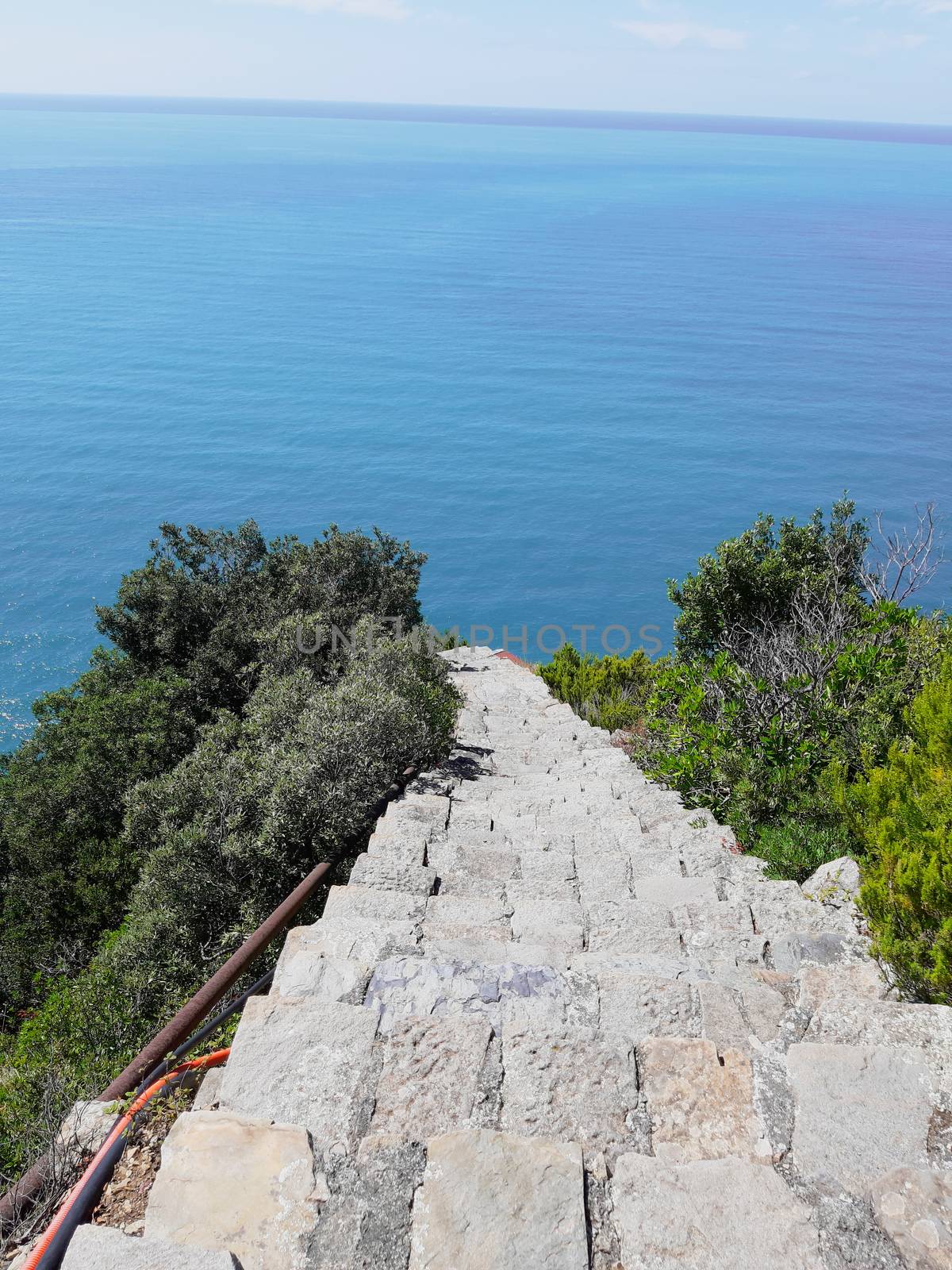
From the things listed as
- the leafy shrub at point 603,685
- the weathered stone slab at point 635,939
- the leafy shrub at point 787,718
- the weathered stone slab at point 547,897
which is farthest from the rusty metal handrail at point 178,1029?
the leafy shrub at point 603,685

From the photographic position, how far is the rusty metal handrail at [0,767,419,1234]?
3121mm

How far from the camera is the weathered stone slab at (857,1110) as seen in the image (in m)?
3.01

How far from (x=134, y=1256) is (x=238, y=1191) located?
0.37m

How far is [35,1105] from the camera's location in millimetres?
5039

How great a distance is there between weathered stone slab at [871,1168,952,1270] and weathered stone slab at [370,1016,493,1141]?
1424 millimetres

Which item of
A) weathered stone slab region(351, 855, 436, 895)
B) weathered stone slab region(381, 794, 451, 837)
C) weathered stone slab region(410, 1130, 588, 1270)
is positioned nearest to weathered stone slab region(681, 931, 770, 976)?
weathered stone slab region(351, 855, 436, 895)

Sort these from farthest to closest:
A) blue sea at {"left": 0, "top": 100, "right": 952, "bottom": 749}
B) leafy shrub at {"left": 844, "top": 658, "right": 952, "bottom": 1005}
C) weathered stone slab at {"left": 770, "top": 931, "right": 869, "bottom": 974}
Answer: blue sea at {"left": 0, "top": 100, "right": 952, "bottom": 749} < weathered stone slab at {"left": 770, "top": 931, "right": 869, "bottom": 974} < leafy shrub at {"left": 844, "top": 658, "right": 952, "bottom": 1005}

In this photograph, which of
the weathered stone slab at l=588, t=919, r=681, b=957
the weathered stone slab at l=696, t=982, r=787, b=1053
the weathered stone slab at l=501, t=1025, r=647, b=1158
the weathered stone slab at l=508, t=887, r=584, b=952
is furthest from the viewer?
the weathered stone slab at l=508, t=887, r=584, b=952

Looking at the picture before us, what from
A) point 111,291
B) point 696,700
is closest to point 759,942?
point 696,700

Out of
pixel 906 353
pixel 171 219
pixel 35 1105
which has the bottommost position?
pixel 35 1105

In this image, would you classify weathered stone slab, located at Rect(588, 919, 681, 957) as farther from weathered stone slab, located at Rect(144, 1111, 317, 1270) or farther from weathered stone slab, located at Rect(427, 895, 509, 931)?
weathered stone slab, located at Rect(144, 1111, 317, 1270)

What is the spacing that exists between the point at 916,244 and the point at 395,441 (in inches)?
3821

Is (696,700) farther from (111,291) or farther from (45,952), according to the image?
(111,291)

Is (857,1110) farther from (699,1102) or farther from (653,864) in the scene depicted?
(653,864)
